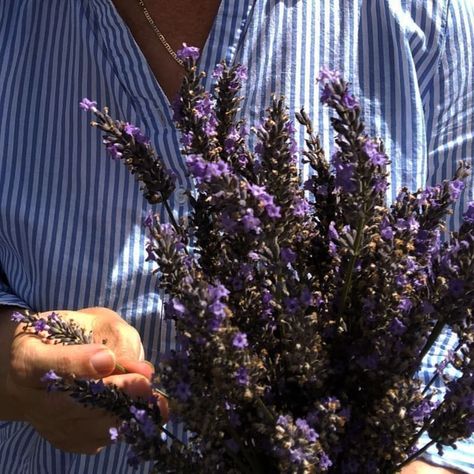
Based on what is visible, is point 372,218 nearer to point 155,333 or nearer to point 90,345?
point 90,345

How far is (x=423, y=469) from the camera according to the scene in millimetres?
1020

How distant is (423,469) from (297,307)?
0.46 meters

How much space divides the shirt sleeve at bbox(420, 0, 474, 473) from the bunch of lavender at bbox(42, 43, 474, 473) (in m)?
0.52

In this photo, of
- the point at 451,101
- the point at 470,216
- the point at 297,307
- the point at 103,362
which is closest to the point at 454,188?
the point at 470,216

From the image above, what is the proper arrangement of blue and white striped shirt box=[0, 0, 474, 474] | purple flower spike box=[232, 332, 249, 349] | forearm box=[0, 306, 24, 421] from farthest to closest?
blue and white striped shirt box=[0, 0, 474, 474]
forearm box=[0, 306, 24, 421]
purple flower spike box=[232, 332, 249, 349]

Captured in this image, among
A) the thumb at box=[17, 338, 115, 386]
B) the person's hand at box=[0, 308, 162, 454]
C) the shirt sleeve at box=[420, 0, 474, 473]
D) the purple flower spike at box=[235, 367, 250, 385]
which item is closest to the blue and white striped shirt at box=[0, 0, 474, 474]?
the shirt sleeve at box=[420, 0, 474, 473]

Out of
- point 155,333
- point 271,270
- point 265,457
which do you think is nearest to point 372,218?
point 271,270

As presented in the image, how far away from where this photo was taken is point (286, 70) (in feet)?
4.25

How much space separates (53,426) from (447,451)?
529 millimetres

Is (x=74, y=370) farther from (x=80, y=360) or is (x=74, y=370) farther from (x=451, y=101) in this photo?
(x=451, y=101)

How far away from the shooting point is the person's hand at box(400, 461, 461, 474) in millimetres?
1002

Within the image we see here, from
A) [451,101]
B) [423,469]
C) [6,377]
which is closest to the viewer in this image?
[423,469]

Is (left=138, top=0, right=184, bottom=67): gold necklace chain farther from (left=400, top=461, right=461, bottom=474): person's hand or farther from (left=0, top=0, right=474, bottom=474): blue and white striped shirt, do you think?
(left=400, top=461, right=461, bottom=474): person's hand

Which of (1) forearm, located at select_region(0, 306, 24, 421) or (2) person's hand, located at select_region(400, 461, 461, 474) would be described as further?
(1) forearm, located at select_region(0, 306, 24, 421)
